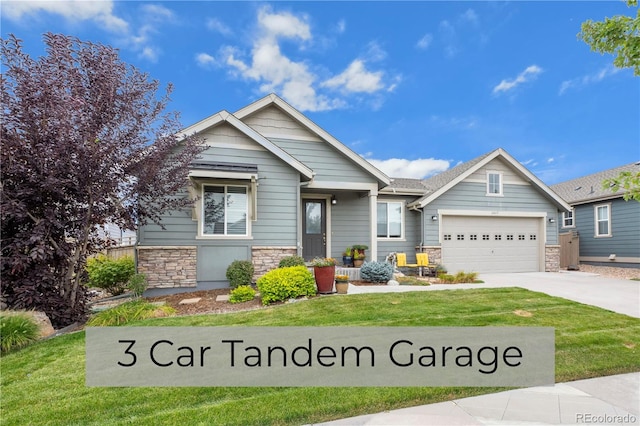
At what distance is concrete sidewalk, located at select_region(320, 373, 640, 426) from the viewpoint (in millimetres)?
2578

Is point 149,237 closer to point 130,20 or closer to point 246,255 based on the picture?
point 246,255

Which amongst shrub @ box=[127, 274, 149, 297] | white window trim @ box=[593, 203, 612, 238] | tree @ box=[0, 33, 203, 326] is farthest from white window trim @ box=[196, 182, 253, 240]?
white window trim @ box=[593, 203, 612, 238]

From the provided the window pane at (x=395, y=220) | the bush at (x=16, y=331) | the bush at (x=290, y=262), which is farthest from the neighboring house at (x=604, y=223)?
the bush at (x=16, y=331)

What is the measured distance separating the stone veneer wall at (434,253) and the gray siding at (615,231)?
913 cm

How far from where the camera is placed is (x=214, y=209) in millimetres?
8945

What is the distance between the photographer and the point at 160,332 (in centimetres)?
495

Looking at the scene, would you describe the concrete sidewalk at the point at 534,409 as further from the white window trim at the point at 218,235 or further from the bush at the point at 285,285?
the white window trim at the point at 218,235

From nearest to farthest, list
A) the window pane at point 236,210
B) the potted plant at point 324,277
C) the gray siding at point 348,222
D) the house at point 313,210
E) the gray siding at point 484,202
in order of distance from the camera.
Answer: the potted plant at point 324,277, the house at point 313,210, the window pane at point 236,210, the gray siding at point 348,222, the gray siding at point 484,202

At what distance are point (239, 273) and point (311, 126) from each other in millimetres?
5544

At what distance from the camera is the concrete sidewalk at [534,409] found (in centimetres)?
258

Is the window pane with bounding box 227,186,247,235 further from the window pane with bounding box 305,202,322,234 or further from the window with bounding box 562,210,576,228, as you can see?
the window with bounding box 562,210,576,228

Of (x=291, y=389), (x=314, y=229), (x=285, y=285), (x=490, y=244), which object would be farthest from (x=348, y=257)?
(x=291, y=389)

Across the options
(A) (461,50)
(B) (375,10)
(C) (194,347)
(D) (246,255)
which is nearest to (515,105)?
(A) (461,50)

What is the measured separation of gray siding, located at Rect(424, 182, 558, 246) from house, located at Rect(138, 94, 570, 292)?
0.04 m
